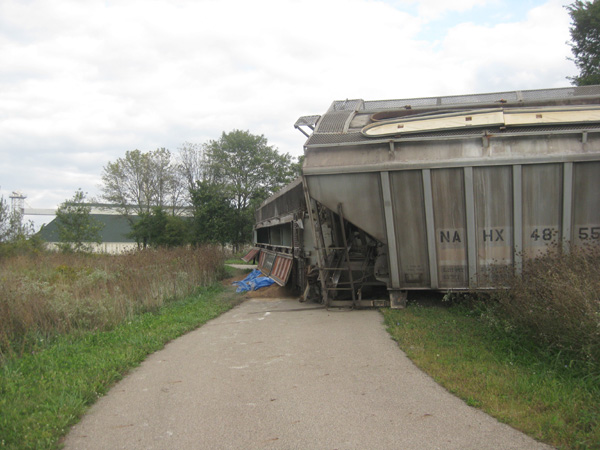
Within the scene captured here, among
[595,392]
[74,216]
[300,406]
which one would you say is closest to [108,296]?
[300,406]

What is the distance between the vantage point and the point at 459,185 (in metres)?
8.41

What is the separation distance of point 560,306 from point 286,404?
308 centimetres

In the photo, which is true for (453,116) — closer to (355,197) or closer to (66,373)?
(355,197)

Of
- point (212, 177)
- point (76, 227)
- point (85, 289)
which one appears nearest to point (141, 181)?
point (212, 177)

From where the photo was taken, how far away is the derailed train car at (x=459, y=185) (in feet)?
25.9

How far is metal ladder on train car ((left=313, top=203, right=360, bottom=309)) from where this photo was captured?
32.0ft

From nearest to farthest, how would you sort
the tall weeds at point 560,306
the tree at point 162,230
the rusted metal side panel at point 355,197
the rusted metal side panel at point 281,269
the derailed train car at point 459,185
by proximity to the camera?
the tall weeds at point 560,306 < the derailed train car at point 459,185 < the rusted metal side panel at point 355,197 < the rusted metal side panel at point 281,269 < the tree at point 162,230

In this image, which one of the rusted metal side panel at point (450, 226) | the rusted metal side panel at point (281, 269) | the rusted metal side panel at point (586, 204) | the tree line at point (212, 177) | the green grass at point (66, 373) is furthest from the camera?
the tree line at point (212, 177)

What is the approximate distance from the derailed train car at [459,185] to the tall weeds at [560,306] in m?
1.31

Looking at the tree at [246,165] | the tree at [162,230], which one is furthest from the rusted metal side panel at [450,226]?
the tree at [246,165]

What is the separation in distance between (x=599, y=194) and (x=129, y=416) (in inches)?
299

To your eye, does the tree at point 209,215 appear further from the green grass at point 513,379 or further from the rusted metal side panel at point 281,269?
the green grass at point 513,379

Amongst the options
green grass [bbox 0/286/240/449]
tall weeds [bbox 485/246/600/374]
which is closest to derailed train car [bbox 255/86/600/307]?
tall weeds [bbox 485/246/600/374]

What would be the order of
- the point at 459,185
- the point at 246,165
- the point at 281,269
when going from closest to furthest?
the point at 459,185
the point at 281,269
the point at 246,165
